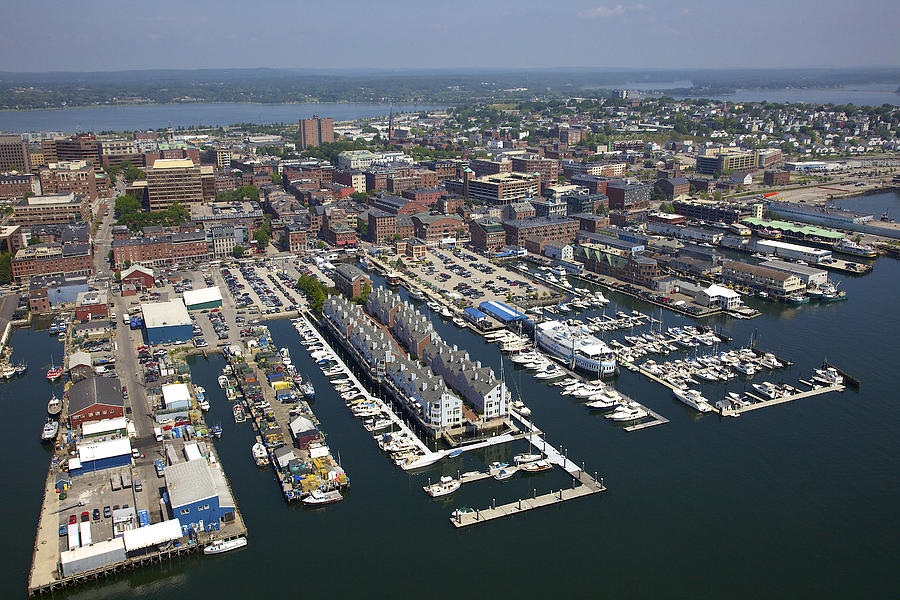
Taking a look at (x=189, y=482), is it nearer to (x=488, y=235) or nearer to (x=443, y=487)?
(x=443, y=487)

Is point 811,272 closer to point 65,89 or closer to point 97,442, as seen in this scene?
point 97,442

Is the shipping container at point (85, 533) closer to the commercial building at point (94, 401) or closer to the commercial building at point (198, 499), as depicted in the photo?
the commercial building at point (198, 499)

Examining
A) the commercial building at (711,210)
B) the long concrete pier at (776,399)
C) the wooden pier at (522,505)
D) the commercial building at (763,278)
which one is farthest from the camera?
the commercial building at (711,210)

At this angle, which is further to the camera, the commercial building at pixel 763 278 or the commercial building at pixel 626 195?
the commercial building at pixel 626 195

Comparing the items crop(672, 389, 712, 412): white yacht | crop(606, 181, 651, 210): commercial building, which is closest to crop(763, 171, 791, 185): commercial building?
crop(606, 181, 651, 210): commercial building

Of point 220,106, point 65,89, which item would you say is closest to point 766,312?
point 220,106

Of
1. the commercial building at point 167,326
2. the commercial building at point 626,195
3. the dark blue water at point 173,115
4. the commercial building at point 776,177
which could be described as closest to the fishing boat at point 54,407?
the commercial building at point 167,326
